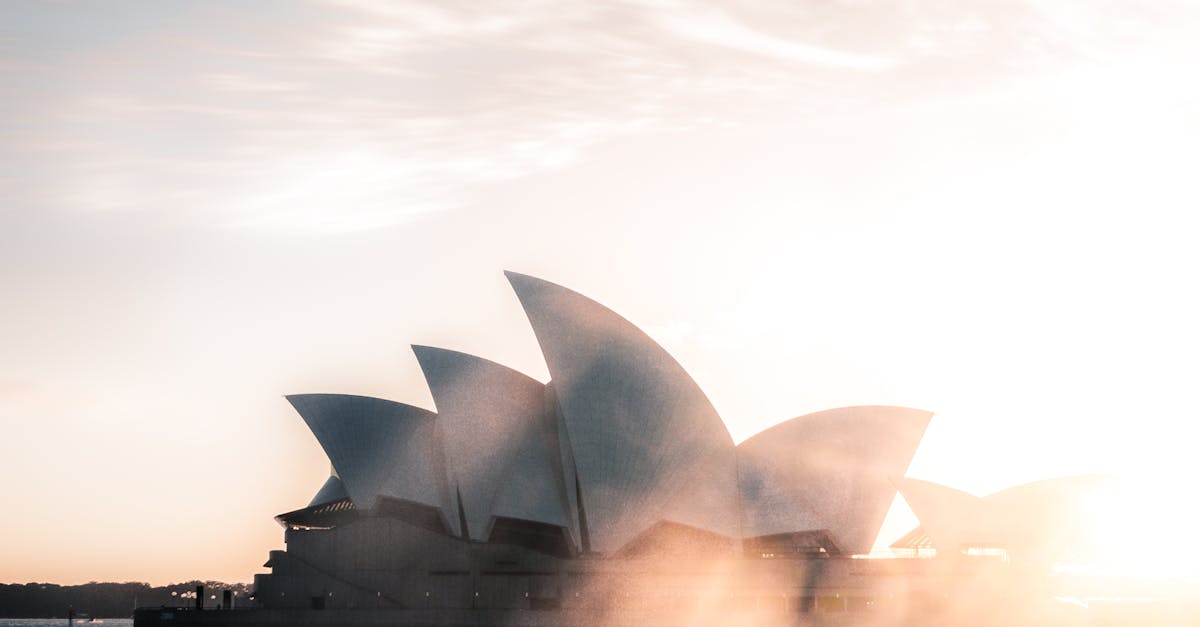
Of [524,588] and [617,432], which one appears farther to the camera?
[524,588]

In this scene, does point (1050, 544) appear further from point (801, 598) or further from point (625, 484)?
point (625, 484)

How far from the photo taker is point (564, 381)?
2174 inches

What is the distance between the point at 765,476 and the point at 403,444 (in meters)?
14.9

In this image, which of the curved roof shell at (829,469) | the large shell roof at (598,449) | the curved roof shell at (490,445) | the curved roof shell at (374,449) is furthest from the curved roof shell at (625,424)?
the curved roof shell at (374,449)

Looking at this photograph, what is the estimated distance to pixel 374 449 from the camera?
190ft

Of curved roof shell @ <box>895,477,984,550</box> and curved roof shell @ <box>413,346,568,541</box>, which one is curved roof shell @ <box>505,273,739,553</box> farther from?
curved roof shell @ <box>895,477,984,550</box>

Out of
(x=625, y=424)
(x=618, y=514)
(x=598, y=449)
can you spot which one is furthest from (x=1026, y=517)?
(x=598, y=449)

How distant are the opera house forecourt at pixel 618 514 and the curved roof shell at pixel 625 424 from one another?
8cm

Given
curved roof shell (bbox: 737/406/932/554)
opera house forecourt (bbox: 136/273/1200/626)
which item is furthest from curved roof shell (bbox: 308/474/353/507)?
curved roof shell (bbox: 737/406/932/554)

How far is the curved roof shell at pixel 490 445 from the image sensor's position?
56625mm

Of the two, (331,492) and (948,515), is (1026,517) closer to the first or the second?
(948,515)

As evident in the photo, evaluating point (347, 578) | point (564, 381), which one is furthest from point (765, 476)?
point (347, 578)

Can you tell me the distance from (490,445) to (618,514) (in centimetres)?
580

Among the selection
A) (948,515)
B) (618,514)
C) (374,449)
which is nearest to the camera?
(618,514)
